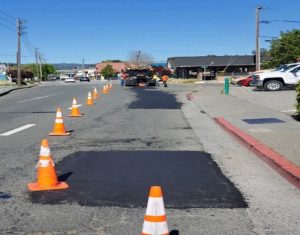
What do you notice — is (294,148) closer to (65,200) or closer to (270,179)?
(270,179)

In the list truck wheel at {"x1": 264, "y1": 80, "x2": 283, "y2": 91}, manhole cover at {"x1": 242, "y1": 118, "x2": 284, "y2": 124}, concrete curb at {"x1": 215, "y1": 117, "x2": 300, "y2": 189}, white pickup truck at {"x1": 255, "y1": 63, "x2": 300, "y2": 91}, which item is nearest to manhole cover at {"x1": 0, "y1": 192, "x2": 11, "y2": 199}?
concrete curb at {"x1": 215, "y1": 117, "x2": 300, "y2": 189}

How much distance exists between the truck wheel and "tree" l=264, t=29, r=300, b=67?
2820cm

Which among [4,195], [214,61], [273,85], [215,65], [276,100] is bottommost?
[4,195]

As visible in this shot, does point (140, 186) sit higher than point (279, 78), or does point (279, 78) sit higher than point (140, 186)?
point (279, 78)

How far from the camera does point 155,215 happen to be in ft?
13.2

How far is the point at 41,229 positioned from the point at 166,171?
10.2 feet

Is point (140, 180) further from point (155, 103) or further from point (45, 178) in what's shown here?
point (155, 103)

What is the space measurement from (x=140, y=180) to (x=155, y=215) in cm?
311

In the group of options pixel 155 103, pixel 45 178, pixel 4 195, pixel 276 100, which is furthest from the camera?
pixel 155 103

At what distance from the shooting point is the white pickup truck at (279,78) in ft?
97.5

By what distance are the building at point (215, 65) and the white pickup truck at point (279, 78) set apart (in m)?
62.9

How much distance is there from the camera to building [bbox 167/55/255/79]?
94.8 m

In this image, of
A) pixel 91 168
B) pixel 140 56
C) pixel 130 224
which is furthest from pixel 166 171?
pixel 140 56

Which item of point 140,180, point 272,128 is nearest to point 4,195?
point 140,180
